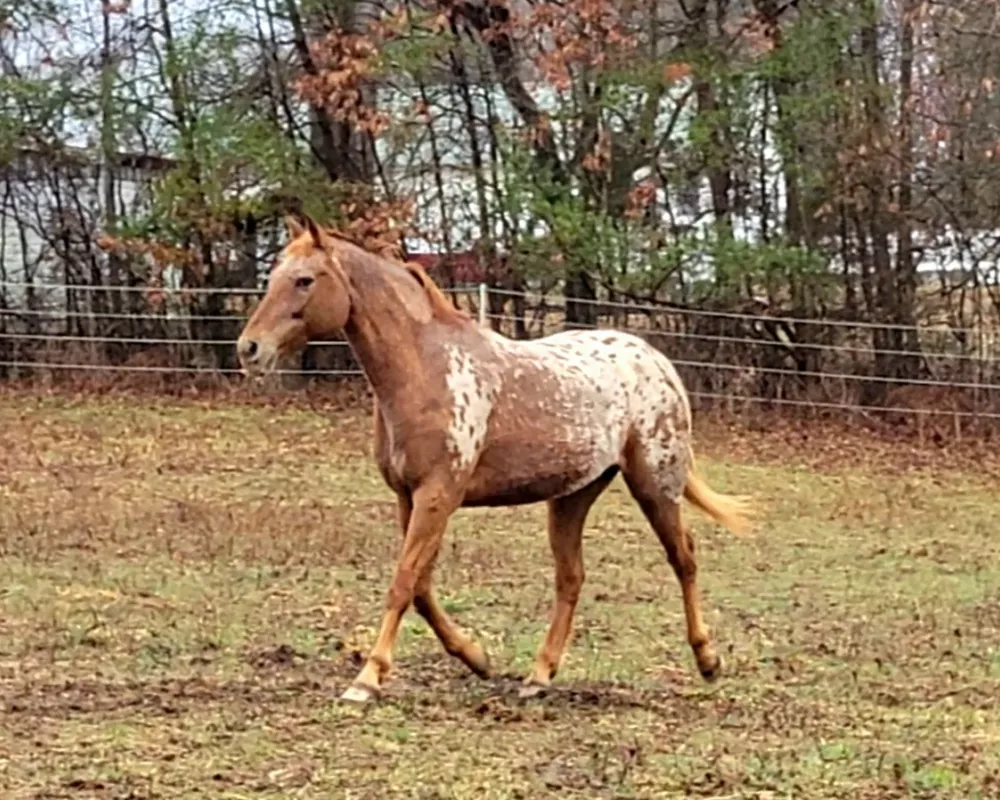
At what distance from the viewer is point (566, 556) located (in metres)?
7.18

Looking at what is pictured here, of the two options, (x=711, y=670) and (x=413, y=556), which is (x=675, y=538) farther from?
(x=413, y=556)

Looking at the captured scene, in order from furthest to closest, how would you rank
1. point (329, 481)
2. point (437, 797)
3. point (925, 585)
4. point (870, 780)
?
point (329, 481) < point (925, 585) < point (870, 780) < point (437, 797)

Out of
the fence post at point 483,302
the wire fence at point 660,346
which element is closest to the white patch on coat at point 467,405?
Result: the fence post at point 483,302

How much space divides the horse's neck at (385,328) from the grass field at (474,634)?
3.76 feet

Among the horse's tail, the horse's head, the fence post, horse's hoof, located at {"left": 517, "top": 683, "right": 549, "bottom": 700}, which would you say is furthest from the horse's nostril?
the fence post

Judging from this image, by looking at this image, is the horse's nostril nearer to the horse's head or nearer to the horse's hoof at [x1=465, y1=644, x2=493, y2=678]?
the horse's head

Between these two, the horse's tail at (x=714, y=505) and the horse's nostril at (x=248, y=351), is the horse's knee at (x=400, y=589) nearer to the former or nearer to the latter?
the horse's nostril at (x=248, y=351)

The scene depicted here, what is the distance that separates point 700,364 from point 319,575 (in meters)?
9.68

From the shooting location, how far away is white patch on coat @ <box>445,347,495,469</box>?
21.2ft

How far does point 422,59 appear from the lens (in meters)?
19.1

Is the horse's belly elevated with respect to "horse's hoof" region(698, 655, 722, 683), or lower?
elevated

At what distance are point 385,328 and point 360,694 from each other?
1.33 metres

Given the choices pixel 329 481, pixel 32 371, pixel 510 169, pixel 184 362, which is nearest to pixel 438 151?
pixel 510 169

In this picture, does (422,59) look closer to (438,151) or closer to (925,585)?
(438,151)
